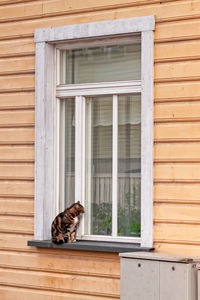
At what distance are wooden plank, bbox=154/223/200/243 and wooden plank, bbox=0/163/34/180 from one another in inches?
62.8

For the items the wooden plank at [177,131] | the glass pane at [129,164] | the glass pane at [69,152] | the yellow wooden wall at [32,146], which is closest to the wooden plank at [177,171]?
the yellow wooden wall at [32,146]

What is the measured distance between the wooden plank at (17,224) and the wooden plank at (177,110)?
1.85 metres

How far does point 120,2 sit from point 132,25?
1.01 ft

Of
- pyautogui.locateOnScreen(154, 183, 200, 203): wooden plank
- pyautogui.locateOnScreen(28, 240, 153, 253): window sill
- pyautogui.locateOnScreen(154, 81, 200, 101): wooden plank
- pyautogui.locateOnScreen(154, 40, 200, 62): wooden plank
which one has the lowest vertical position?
pyautogui.locateOnScreen(28, 240, 153, 253): window sill

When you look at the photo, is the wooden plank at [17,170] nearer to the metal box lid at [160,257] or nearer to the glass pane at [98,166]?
the glass pane at [98,166]

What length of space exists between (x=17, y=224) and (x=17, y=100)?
4.38 feet

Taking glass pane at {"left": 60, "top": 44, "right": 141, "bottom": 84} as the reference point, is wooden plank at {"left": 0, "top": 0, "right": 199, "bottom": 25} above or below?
above

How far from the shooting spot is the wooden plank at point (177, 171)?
6738 mm

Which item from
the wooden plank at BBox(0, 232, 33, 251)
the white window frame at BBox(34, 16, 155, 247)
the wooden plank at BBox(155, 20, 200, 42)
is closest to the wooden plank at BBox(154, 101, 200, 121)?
the white window frame at BBox(34, 16, 155, 247)

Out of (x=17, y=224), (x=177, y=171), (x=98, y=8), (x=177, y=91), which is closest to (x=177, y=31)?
(x=177, y=91)

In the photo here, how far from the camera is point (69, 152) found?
774cm

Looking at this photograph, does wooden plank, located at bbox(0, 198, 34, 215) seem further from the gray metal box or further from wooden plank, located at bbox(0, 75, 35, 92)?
the gray metal box

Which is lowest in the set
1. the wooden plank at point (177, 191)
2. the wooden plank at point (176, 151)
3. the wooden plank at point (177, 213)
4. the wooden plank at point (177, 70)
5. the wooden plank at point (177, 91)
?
the wooden plank at point (177, 213)

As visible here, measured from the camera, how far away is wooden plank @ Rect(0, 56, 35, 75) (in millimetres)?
7812
